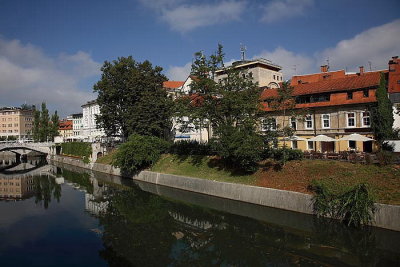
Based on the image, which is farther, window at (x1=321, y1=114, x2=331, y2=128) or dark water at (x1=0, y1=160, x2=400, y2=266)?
window at (x1=321, y1=114, x2=331, y2=128)

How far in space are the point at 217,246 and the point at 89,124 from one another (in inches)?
4175

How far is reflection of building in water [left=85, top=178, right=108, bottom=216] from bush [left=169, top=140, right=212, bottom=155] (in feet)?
39.1

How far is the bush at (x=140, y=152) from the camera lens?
156ft

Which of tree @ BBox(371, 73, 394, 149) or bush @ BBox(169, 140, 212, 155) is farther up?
tree @ BBox(371, 73, 394, 149)

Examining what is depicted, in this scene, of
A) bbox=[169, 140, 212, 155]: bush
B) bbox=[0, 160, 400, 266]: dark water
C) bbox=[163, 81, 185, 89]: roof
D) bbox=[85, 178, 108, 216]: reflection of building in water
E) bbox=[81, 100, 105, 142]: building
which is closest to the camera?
bbox=[0, 160, 400, 266]: dark water

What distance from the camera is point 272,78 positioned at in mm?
81562

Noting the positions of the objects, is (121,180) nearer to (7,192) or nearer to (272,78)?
(7,192)

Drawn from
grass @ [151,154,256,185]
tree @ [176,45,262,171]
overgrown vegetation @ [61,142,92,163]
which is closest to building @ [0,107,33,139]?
overgrown vegetation @ [61,142,92,163]

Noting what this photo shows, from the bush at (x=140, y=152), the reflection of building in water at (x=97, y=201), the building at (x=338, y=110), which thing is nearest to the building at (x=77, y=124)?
the bush at (x=140, y=152)

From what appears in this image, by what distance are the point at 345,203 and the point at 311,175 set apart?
5.93 metres

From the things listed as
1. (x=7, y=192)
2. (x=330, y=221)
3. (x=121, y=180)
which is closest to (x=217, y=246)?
(x=330, y=221)

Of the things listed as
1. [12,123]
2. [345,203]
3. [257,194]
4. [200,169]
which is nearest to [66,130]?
[12,123]

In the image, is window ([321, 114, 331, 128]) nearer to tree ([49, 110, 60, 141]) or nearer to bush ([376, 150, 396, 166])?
bush ([376, 150, 396, 166])

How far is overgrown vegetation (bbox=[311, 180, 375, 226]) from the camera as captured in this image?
22.9 metres
